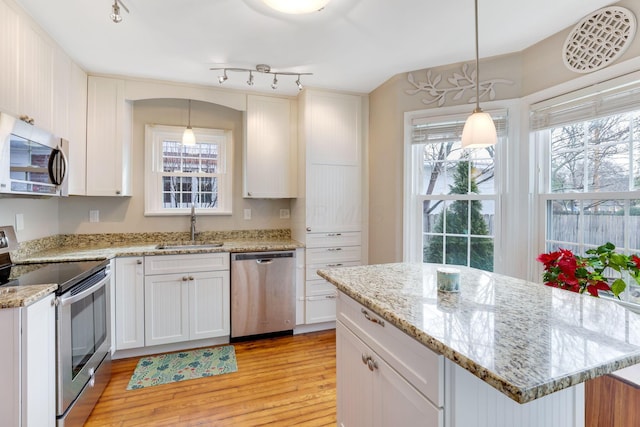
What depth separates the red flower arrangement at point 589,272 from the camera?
160cm

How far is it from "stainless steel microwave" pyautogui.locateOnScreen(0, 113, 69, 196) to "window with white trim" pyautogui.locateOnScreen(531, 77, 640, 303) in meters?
3.32

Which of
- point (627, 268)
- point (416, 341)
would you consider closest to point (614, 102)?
point (627, 268)

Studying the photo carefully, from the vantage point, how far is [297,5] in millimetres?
1701

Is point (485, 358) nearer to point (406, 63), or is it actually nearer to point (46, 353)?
point (46, 353)

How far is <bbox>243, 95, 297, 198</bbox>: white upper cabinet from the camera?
10.7 ft

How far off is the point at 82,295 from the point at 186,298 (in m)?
1.00

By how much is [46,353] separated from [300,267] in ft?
6.56

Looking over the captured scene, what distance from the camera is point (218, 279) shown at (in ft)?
9.42

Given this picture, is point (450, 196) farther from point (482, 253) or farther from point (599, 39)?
point (599, 39)

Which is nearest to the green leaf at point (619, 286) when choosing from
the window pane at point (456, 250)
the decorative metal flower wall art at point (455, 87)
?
the window pane at point (456, 250)

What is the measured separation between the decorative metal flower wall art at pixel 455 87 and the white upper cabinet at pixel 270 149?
4.31 ft

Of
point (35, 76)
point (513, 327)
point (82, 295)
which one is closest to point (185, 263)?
point (82, 295)

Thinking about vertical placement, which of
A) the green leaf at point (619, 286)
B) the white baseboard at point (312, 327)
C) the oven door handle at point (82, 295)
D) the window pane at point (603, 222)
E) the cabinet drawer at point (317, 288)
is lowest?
the white baseboard at point (312, 327)

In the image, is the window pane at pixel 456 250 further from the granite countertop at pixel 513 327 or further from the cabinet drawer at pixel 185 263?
the cabinet drawer at pixel 185 263
